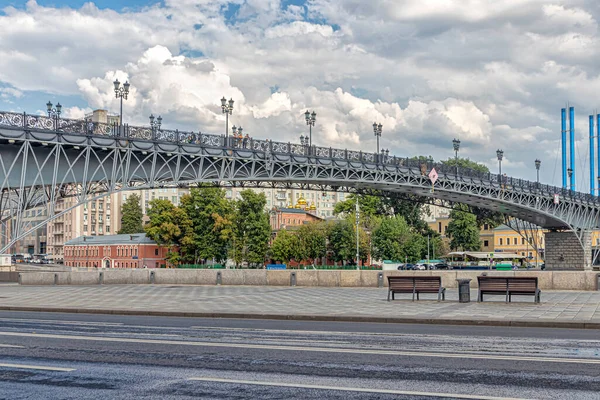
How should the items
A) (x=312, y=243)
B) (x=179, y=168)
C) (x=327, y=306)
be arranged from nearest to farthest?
1. (x=327, y=306)
2. (x=179, y=168)
3. (x=312, y=243)

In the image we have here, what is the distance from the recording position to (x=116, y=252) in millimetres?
123438

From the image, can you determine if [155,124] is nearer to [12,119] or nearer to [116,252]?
[12,119]

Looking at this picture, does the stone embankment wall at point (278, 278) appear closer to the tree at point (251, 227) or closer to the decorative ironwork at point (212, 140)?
the decorative ironwork at point (212, 140)

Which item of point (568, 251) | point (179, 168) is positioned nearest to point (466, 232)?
point (568, 251)

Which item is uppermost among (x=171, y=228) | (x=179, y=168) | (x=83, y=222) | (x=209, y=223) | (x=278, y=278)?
(x=179, y=168)

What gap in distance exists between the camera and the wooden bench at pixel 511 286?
2377 cm

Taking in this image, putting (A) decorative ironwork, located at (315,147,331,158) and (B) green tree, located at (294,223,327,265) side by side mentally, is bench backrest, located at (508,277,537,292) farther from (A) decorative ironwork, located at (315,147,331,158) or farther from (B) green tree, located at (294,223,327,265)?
(B) green tree, located at (294,223,327,265)

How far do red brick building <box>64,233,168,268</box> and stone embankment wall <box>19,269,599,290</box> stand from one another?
74940mm

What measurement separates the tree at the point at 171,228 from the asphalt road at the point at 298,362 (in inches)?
3454

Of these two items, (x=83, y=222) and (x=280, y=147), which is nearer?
(x=280, y=147)

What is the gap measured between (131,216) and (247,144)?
90888 millimetres

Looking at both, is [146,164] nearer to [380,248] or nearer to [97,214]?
[380,248]

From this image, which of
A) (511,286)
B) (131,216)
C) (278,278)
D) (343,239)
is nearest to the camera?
(511,286)

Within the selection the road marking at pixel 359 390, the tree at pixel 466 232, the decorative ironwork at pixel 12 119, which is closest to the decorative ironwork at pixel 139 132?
the decorative ironwork at pixel 12 119
